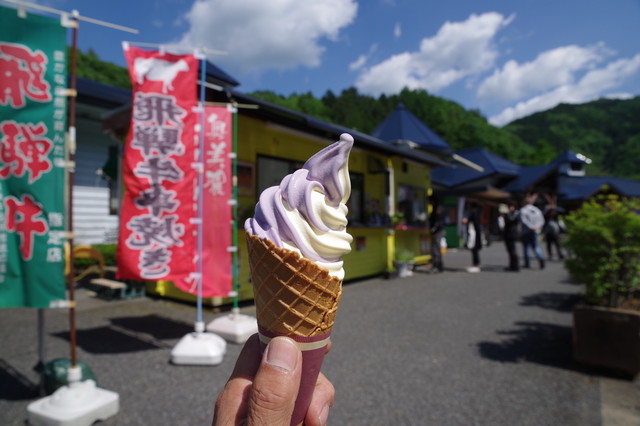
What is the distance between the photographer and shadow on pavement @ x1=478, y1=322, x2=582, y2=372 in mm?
4695

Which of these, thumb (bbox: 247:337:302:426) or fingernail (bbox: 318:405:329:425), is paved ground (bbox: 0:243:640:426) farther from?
thumb (bbox: 247:337:302:426)

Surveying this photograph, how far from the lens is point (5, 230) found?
10.6 feet

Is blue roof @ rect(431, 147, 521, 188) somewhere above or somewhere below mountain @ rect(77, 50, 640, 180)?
below

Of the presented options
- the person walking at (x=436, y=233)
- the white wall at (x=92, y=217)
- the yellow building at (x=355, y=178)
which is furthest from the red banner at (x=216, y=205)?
the person walking at (x=436, y=233)

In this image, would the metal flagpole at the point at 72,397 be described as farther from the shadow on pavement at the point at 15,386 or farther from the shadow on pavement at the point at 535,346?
the shadow on pavement at the point at 535,346

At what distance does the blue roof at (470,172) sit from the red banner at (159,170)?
16.8 metres

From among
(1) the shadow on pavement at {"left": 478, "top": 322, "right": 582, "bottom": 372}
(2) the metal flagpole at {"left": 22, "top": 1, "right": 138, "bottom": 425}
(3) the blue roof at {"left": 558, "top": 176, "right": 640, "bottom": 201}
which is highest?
(3) the blue roof at {"left": 558, "top": 176, "right": 640, "bottom": 201}

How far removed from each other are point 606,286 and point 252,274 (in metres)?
4.76

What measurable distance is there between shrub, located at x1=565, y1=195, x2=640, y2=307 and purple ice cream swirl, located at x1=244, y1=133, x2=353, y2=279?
4.40 metres

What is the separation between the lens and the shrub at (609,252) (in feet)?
14.1

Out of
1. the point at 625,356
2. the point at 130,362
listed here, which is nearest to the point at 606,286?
the point at 625,356

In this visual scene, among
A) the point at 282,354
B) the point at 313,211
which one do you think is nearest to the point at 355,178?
the point at 313,211

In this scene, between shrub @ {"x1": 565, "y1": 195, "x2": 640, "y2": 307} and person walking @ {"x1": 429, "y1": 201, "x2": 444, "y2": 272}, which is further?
person walking @ {"x1": 429, "y1": 201, "x2": 444, "y2": 272}

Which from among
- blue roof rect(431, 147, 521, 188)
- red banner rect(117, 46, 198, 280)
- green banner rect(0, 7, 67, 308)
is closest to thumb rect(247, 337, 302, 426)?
green banner rect(0, 7, 67, 308)
